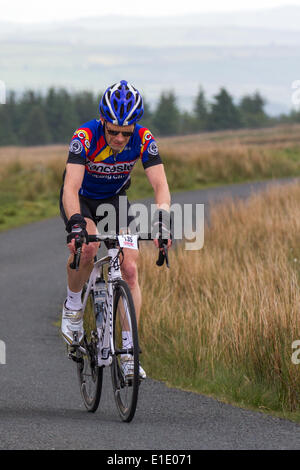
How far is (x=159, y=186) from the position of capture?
17.5ft

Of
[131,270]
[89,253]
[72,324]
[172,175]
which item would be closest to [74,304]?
[72,324]

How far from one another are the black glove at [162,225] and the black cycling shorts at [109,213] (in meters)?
0.59

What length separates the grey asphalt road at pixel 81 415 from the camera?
15.0 feet

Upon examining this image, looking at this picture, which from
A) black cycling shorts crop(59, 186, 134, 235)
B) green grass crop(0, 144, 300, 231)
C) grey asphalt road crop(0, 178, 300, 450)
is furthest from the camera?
green grass crop(0, 144, 300, 231)

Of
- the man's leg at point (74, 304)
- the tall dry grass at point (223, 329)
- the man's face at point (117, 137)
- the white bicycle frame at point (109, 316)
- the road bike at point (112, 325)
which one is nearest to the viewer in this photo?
the road bike at point (112, 325)

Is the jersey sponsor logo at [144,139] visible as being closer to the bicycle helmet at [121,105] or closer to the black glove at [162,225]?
the bicycle helmet at [121,105]

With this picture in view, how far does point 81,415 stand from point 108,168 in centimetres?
167

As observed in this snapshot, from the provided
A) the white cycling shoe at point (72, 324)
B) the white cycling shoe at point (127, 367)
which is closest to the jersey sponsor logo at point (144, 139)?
the white cycling shoe at point (72, 324)

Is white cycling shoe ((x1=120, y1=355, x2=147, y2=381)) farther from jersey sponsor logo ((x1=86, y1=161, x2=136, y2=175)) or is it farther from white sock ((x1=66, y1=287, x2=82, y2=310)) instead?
jersey sponsor logo ((x1=86, y1=161, x2=136, y2=175))

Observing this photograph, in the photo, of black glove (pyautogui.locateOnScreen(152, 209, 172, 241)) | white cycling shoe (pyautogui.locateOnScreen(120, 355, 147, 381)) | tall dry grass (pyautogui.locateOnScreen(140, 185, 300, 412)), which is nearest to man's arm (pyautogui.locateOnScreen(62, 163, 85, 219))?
black glove (pyautogui.locateOnScreen(152, 209, 172, 241))

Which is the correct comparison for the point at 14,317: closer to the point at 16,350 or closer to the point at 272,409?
the point at 16,350

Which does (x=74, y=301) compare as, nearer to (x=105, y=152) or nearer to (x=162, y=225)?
(x=105, y=152)

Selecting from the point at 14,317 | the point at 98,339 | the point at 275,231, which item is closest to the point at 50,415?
the point at 98,339

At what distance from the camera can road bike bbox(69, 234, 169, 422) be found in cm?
482
